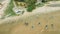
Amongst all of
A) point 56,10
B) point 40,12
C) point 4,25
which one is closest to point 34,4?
point 40,12

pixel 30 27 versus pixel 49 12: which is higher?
pixel 49 12

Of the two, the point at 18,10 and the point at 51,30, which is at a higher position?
the point at 18,10

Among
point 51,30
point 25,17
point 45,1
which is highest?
point 45,1

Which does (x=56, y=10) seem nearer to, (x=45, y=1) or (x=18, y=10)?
(x=45, y=1)

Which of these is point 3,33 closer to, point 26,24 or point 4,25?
point 4,25

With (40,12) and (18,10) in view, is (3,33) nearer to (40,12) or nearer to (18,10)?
(18,10)

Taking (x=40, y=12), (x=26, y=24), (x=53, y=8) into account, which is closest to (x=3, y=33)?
(x=26, y=24)

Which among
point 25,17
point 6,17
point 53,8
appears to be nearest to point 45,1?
point 53,8
